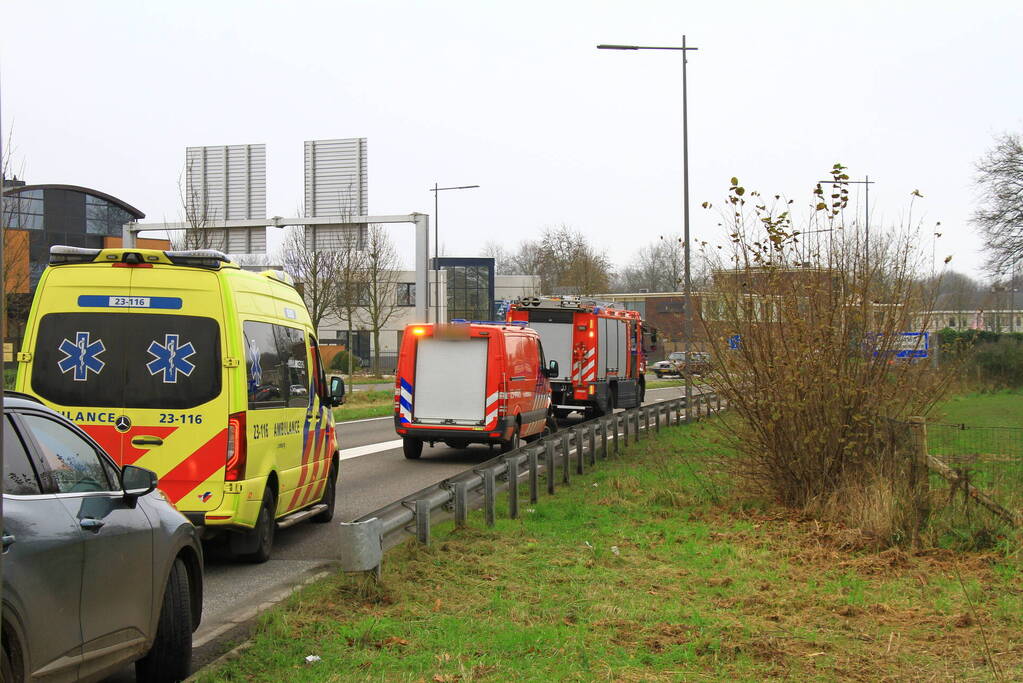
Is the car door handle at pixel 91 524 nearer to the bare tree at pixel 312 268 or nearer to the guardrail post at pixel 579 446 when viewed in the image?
the guardrail post at pixel 579 446

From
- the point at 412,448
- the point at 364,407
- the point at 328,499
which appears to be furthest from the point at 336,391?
the point at 364,407

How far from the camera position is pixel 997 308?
2005 inches

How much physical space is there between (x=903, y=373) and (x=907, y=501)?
7.30 ft

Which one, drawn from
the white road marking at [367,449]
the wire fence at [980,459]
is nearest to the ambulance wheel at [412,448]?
the white road marking at [367,449]

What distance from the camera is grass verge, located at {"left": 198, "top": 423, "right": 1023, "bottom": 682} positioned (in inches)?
245

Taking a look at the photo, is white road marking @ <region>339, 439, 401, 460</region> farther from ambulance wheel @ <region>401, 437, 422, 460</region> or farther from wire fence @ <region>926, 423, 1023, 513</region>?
wire fence @ <region>926, 423, 1023, 513</region>

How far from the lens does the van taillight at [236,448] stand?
8945mm

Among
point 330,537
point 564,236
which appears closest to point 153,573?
point 330,537

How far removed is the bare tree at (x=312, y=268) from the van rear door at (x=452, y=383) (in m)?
13.4

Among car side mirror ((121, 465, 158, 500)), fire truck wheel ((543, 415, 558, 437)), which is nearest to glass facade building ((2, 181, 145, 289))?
fire truck wheel ((543, 415, 558, 437))

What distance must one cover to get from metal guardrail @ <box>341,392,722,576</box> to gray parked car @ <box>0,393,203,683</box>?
1601mm

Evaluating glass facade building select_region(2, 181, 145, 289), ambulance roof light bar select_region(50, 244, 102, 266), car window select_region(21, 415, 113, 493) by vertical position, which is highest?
glass facade building select_region(2, 181, 145, 289)

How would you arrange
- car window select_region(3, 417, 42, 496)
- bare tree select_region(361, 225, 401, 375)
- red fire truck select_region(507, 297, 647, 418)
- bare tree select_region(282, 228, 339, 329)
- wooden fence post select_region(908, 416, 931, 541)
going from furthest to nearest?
bare tree select_region(361, 225, 401, 375) < bare tree select_region(282, 228, 339, 329) < red fire truck select_region(507, 297, 647, 418) < wooden fence post select_region(908, 416, 931, 541) < car window select_region(3, 417, 42, 496)

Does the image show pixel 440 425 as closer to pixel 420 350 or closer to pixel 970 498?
pixel 420 350
